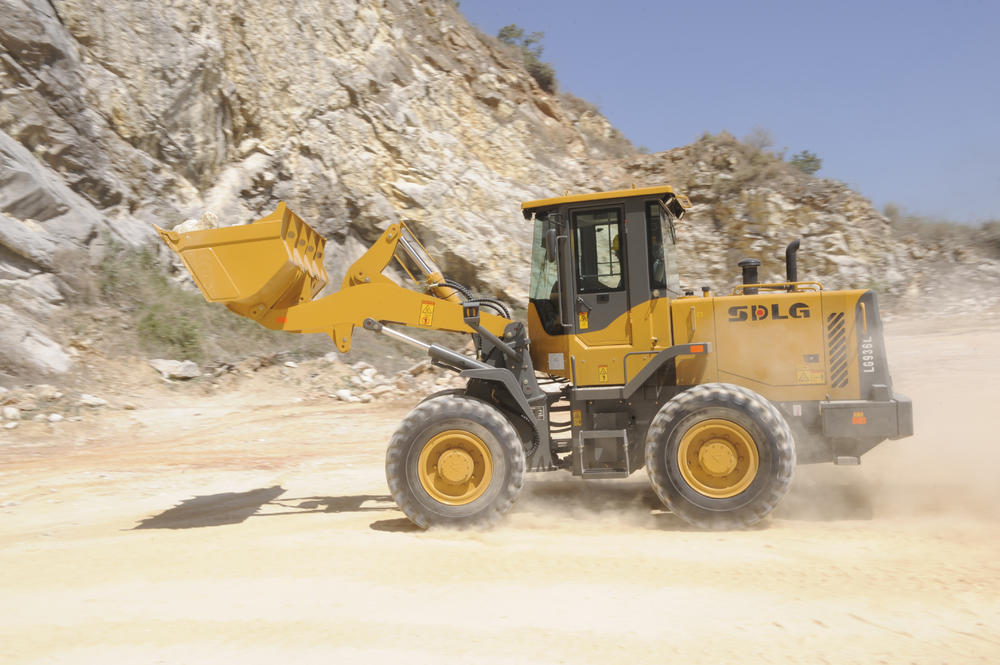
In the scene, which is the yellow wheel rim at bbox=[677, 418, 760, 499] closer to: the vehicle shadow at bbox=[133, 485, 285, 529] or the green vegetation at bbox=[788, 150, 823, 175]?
the vehicle shadow at bbox=[133, 485, 285, 529]

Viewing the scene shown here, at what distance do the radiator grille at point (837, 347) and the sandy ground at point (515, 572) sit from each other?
3.79 feet

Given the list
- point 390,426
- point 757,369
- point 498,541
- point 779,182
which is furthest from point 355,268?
point 779,182

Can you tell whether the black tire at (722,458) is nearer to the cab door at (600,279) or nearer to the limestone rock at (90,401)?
the cab door at (600,279)

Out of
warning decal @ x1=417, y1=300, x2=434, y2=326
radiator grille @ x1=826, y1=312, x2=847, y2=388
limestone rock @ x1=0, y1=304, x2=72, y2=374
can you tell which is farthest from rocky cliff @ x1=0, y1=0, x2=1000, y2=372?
radiator grille @ x1=826, y1=312, x2=847, y2=388

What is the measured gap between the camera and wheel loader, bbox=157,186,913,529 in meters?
6.14

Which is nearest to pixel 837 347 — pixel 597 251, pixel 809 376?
pixel 809 376

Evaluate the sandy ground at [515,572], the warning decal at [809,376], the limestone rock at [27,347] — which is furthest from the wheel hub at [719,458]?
the limestone rock at [27,347]

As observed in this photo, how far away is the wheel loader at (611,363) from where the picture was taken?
20.2 feet

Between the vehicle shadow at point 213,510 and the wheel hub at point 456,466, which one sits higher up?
the wheel hub at point 456,466

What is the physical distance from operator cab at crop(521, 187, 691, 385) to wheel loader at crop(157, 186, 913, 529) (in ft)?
0.04

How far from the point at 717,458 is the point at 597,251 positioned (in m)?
1.98

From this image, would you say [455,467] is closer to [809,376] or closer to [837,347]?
[809,376]

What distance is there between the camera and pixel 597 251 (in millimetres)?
6680

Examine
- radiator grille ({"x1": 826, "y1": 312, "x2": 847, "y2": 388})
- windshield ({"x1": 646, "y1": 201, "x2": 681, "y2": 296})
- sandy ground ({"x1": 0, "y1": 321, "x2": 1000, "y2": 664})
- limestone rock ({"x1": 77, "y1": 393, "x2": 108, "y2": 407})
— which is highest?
windshield ({"x1": 646, "y1": 201, "x2": 681, "y2": 296})
